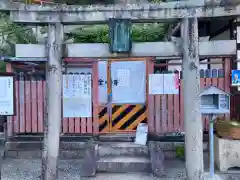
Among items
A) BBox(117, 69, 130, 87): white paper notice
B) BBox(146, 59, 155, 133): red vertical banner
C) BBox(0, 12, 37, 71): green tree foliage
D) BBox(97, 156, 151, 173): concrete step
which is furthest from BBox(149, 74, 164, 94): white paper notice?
BBox(0, 12, 37, 71): green tree foliage

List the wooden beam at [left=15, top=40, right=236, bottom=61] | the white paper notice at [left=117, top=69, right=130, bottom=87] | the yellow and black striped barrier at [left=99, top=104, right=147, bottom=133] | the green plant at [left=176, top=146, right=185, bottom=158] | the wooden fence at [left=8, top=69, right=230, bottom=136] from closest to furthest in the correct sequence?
the wooden beam at [left=15, top=40, right=236, bottom=61], the green plant at [left=176, top=146, right=185, bottom=158], the wooden fence at [left=8, top=69, right=230, bottom=136], the white paper notice at [left=117, top=69, right=130, bottom=87], the yellow and black striped barrier at [left=99, top=104, right=147, bottom=133]

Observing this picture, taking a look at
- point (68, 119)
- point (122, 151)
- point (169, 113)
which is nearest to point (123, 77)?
point (169, 113)

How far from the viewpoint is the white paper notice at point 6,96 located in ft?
20.9

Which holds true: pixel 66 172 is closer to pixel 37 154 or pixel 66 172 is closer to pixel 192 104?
pixel 37 154

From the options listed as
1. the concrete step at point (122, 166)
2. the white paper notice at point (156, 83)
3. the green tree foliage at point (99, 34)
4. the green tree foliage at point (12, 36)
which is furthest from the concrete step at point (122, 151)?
the green tree foliage at point (12, 36)

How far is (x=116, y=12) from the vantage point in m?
6.49

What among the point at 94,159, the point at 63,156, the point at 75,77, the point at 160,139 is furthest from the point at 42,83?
the point at 160,139

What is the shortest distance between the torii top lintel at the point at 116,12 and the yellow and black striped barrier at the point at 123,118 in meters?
3.88

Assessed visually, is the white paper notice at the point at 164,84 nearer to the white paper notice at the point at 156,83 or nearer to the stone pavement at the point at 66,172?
the white paper notice at the point at 156,83

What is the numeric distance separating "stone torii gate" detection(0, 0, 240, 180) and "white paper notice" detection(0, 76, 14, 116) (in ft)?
2.38

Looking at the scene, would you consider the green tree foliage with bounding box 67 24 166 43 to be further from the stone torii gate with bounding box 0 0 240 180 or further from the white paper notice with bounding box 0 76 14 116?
the white paper notice with bounding box 0 76 14 116

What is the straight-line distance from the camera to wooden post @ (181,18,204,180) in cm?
645

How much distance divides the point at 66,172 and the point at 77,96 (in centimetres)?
235

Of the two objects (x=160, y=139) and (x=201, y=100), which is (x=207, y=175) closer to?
(x=201, y=100)
